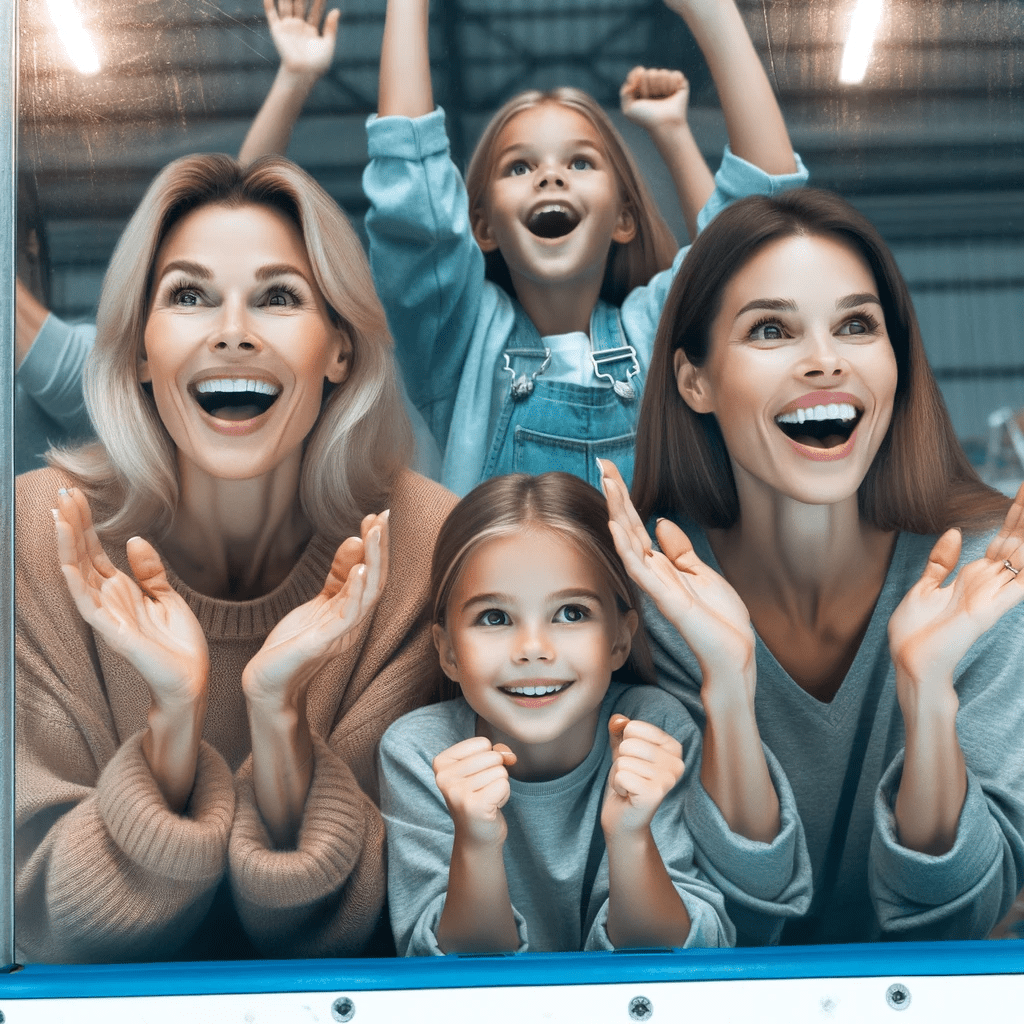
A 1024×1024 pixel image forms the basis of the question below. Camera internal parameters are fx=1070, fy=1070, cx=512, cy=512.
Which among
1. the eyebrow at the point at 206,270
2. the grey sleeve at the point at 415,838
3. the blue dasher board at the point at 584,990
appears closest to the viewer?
the blue dasher board at the point at 584,990

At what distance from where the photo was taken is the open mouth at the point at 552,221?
158cm

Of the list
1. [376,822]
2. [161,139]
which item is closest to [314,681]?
[376,822]

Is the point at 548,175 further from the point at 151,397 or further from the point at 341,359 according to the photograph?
the point at 151,397

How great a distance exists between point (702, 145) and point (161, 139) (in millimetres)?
788

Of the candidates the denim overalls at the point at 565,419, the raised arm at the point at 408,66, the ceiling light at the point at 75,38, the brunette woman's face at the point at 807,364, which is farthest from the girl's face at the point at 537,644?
the ceiling light at the point at 75,38

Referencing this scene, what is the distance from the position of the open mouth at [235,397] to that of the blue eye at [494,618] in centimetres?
43

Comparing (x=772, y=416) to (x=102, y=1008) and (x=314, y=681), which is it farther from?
(x=102, y=1008)

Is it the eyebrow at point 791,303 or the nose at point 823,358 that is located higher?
the eyebrow at point 791,303

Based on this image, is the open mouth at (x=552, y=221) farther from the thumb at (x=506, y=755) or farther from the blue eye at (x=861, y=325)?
the thumb at (x=506, y=755)

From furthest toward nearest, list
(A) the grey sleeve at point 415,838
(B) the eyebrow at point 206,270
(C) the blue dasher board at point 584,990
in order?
1. (B) the eyebrow at point 206,270
2. (A) the grey sleeve at point 415,838
3. (C) the blue dasher board at point 584,990

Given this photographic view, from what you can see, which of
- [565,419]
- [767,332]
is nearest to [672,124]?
[767,332]

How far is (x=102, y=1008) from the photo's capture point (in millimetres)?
1357

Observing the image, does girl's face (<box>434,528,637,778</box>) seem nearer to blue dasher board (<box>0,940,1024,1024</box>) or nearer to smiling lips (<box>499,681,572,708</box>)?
smiling lips (<box>499,681,572,708</box>)

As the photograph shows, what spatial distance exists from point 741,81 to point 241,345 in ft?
2.66
